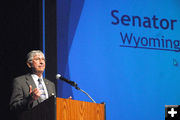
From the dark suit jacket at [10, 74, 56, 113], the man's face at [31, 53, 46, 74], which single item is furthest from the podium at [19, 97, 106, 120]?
the man's face at [31, 53, 46, 74]

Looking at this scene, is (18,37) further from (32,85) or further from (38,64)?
(32,85)

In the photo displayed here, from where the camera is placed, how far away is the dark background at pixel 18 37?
14.1 ft

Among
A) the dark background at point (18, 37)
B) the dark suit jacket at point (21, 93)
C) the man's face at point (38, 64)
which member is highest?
the dark background at point (18, 37)

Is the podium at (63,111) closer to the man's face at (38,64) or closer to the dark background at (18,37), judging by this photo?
the man's face at (38,64)

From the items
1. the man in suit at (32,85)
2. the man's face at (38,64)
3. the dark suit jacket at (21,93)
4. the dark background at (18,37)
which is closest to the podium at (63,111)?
the dark suit jacket at (21,93)

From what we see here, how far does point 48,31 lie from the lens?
176 inches

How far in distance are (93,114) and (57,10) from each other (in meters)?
2.06

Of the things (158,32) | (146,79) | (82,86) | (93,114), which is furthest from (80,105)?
(158,32)

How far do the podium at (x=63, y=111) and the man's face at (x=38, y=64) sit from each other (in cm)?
71

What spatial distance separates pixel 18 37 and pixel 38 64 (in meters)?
0.91

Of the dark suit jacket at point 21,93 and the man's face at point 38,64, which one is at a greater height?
the man's face at point 38,64

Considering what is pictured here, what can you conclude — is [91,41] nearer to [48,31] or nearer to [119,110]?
[48,31]

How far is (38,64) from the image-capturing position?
3629 mm

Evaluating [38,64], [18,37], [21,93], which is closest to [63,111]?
[21,93]
